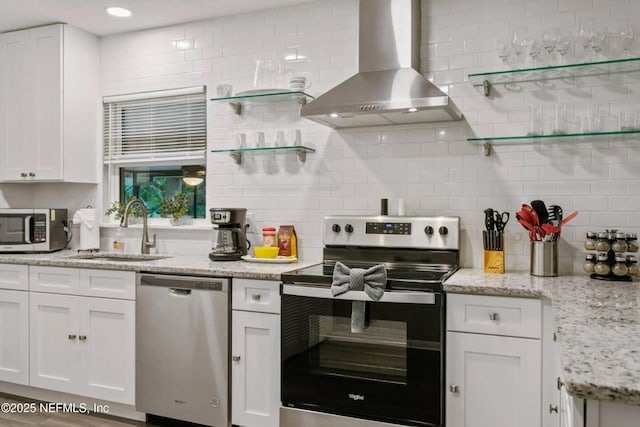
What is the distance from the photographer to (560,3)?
2.87 metres

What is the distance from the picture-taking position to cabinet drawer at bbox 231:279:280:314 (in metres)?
2.77

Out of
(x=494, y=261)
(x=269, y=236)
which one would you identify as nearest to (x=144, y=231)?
(x=269, y=236)

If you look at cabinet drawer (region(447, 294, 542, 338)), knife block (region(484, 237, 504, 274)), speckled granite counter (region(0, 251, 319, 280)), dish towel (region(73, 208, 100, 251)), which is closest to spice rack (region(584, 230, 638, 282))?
knife block (region(484, 237, 504, 274))

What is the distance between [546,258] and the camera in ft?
8.72

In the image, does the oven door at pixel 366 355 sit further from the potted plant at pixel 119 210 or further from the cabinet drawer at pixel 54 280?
the potted plant at pixel 119 210

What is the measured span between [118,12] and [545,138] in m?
2.89

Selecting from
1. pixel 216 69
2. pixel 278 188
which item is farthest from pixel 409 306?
pixel 216 69

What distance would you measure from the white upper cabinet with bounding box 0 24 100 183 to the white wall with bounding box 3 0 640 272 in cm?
46

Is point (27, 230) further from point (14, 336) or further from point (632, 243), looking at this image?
point (632, 243)

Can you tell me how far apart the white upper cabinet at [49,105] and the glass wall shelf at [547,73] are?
2868 millimetres

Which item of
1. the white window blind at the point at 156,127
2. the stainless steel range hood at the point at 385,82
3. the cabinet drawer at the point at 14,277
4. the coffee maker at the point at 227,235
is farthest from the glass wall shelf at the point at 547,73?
the cabinet drawer at the point at 14,277

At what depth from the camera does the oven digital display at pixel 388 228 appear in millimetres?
3054

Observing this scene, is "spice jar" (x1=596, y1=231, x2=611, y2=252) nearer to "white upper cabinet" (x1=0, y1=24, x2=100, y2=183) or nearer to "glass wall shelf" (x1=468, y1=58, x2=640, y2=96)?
"glass wall shelf" (x1=468, y1=58, x2=640, y2=96)

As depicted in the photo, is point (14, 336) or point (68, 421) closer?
point (68, 421)
